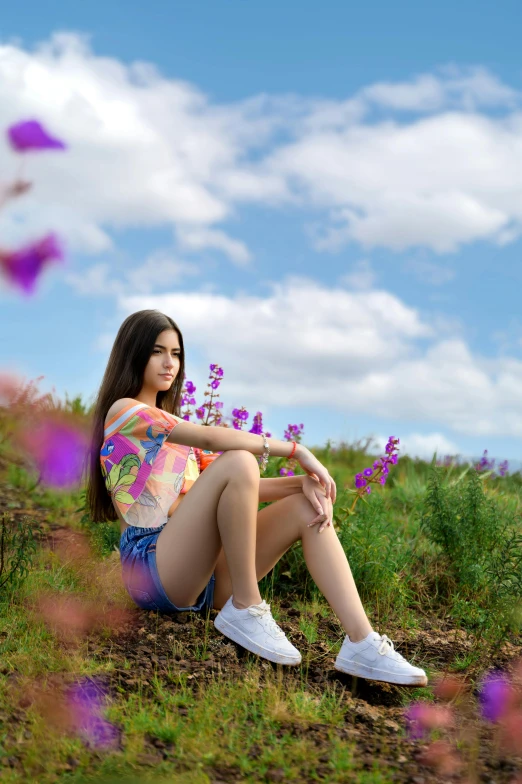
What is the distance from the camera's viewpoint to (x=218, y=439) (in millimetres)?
2916

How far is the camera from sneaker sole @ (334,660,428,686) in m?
2.78

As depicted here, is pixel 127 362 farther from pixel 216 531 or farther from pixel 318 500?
pixel 318 500

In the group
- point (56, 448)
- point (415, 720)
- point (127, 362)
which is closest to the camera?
point (415, 720)

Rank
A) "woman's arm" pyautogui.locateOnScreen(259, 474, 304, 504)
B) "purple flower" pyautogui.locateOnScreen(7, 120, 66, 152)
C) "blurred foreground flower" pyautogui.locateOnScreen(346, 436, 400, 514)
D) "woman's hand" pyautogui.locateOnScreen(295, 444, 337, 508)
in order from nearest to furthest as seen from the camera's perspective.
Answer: "purple flower" pyautogui.locateOnScreen(7, 120, 66, 152), "woman's hand" pyautogui.locateOnScreen(295, 444, 337, 508), "woman's arm" pyautogui.locateOnScreen(259, 474, 304, 504), "blurred foreground flower" pyautogui.locateOnScreen(346, 436, 400, 514)

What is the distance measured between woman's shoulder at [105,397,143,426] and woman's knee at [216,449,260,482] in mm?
447

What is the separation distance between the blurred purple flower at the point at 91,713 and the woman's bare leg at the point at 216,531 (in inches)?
20.7

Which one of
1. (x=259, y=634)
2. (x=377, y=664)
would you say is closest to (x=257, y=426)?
(x=259, y=634)

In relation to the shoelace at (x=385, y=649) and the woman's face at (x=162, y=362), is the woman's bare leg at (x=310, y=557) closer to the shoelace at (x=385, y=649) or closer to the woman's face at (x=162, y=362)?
the shoelace at (x=385, y=649)

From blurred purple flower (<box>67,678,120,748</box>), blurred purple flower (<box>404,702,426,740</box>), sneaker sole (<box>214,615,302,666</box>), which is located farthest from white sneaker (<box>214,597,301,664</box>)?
blurred purple flower (<box>67,678,120,748</box>)

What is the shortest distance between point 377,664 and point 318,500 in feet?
2.02

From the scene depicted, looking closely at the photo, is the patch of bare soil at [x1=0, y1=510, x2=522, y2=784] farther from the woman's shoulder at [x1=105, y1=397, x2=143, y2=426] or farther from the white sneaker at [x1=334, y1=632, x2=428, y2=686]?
the woman's shoulder at [x1=105, y1=397, x2=143, y2=426]

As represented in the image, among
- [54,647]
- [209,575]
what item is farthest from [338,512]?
[54,647]

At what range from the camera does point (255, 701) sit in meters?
2.54

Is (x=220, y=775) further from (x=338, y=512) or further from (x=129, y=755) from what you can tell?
(x=338, y=512)
